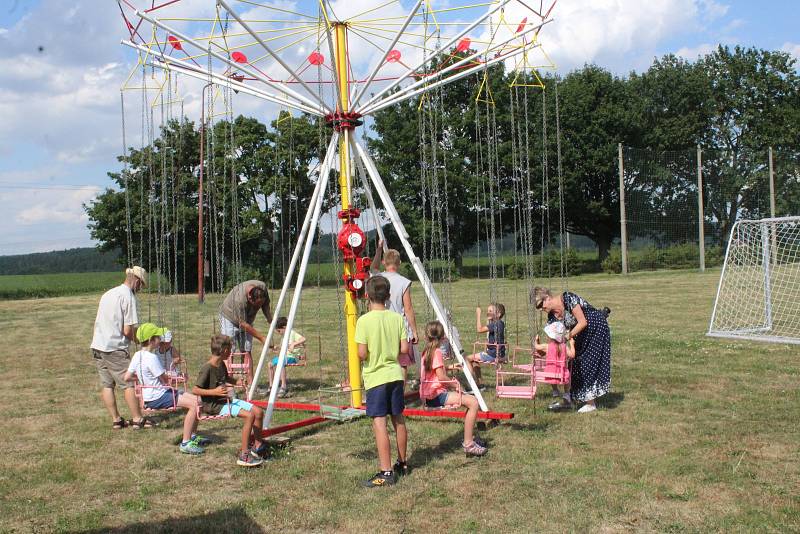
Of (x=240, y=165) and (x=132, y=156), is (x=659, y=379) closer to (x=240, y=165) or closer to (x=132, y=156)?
(x=240, y=165)

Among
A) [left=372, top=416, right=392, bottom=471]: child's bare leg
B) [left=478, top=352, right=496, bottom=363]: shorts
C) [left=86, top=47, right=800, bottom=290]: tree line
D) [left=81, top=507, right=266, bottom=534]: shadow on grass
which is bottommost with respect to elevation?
[left=81, top=507, right=266, bottom=534]: shadow on grass

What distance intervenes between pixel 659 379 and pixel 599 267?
32.1 metres

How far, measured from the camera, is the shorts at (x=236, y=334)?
380 inches

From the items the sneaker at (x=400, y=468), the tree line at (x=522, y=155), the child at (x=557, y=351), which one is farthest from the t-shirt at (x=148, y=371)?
the tree line at (x=522, y=155)

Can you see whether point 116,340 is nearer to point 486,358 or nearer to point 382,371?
point 382,371

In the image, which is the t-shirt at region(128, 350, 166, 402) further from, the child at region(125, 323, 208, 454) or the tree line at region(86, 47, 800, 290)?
the tree line at region(86, 47, 800, 290)

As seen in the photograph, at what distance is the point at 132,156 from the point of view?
4078 cm

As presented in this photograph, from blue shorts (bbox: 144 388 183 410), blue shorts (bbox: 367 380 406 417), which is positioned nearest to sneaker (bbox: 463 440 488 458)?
blue shorts (bbox: 367 380 406 417)

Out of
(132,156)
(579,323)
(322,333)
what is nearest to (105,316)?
(579,323)

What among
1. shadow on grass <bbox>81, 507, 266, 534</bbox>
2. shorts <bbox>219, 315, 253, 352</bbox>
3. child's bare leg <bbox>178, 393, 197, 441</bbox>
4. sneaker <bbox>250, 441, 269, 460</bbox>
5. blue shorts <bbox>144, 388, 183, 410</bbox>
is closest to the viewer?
shadow on grass <bbox>81, 507, 266, 534</bbox>

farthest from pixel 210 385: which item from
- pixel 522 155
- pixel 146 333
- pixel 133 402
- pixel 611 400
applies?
pixel 522 155

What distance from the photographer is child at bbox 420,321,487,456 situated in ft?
21.4

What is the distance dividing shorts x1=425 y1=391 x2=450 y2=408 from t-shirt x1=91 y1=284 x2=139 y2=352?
126 inches

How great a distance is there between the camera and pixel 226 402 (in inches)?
274
